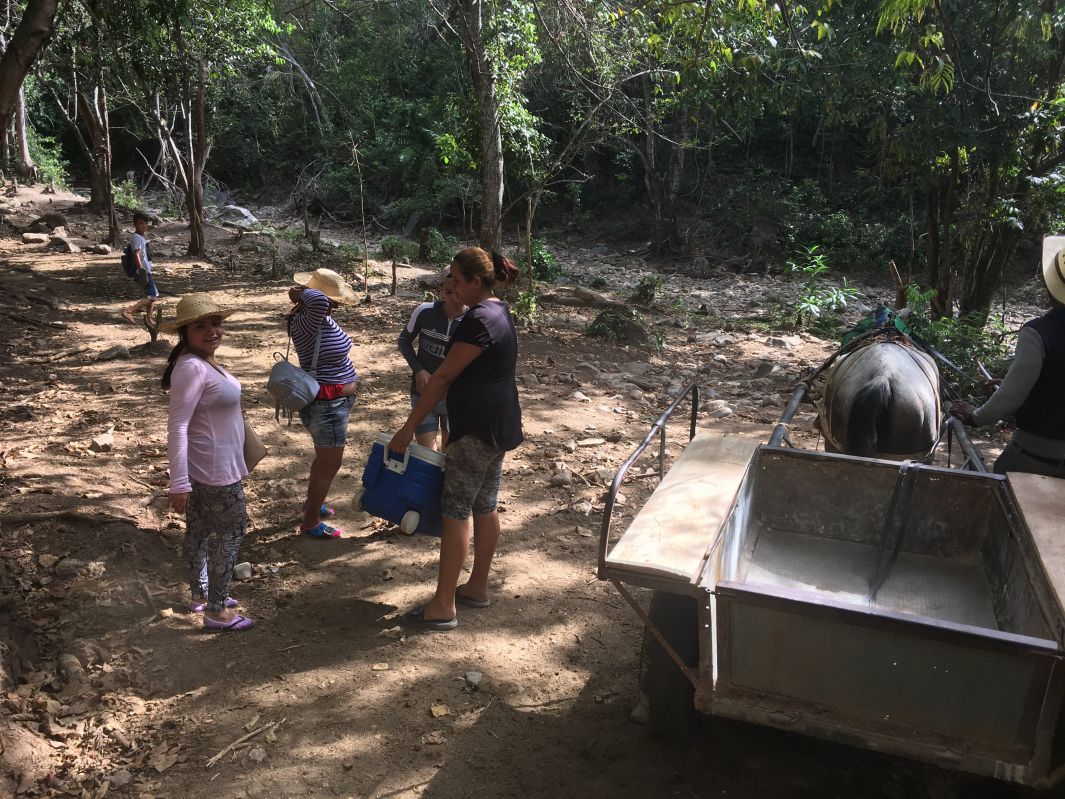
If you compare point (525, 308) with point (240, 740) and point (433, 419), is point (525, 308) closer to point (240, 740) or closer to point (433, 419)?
point (433, 419)

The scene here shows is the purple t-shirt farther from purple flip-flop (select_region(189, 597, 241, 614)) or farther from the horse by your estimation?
the horse

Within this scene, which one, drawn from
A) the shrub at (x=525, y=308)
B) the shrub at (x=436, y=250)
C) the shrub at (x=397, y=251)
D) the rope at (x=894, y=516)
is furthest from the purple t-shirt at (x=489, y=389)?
the shrub at (x=436, y=250)

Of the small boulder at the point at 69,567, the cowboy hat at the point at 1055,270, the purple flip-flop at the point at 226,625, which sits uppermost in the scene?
the cowboy hat at the point at 1055,270

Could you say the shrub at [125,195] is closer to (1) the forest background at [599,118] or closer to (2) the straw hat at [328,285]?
(1) the forest background at [599,118]

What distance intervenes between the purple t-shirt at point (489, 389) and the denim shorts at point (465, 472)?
0.04 m

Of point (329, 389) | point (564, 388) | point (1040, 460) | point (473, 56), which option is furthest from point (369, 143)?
point (1040, 460)

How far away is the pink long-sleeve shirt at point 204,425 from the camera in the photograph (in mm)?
3148

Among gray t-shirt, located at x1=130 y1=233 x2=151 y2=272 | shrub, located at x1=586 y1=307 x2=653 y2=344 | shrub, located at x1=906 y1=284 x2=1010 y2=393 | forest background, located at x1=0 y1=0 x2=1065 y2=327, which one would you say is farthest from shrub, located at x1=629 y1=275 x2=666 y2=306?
gray t-shirt, located at x1=130 y1=233 x2=151 y2=272

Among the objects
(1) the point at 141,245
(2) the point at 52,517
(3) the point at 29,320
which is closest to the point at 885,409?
(2) the point at 52,517

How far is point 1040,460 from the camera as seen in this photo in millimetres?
3451

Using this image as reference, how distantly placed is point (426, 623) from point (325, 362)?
1461mm

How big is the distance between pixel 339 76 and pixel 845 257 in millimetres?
16127

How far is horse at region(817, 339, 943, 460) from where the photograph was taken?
13.5ft

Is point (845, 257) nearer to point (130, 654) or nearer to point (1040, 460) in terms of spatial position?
point (1040, 460)
